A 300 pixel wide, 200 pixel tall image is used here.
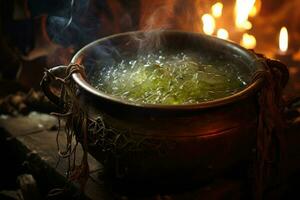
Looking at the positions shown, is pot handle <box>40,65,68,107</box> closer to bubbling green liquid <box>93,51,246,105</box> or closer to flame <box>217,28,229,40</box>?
bubbling green liquid <box>93,51,246,105</box>

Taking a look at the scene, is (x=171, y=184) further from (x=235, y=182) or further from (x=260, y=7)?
(x=260, y=7)

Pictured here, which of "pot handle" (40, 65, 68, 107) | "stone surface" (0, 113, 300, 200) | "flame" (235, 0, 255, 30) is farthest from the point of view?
"flame" (235, 0, 255, 30)

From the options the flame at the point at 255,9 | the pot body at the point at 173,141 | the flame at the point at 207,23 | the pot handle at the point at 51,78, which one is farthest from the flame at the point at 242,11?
the pot handle at the point at 51,78

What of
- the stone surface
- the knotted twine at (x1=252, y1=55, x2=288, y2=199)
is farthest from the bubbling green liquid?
the stone surface

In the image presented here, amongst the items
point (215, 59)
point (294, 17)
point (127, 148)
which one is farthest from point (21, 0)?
point (294, 17)

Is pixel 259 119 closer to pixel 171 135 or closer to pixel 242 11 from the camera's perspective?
pixel 171 135

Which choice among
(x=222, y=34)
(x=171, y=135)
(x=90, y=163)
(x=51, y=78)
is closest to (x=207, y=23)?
(x=222, y=34)
